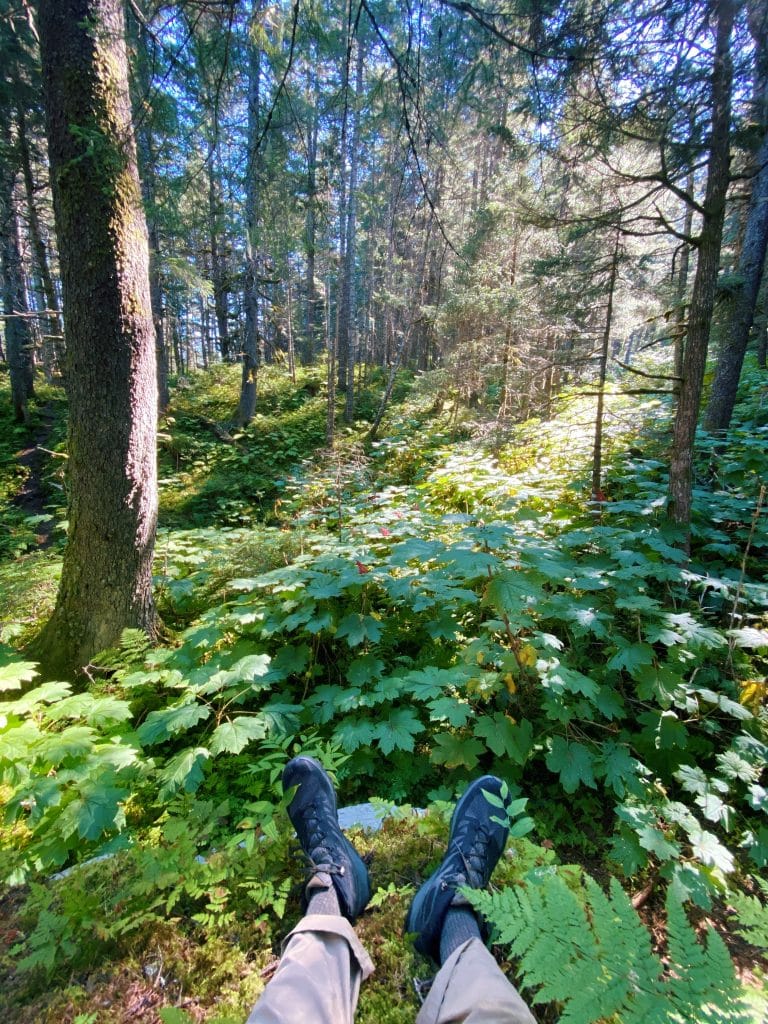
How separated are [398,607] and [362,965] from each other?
6.77ft

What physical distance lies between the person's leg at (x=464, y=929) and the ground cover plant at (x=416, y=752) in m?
0.14

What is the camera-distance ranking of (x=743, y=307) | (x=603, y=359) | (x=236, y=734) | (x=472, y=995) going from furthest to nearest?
(x=743, y=307) < (x=603, y=359) < (x=236, y=734) < (x=472, y=995)

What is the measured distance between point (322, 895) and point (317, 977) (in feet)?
0.98

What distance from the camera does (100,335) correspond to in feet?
9.29

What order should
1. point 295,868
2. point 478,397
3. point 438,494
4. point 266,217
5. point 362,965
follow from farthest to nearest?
point 478,397 < point 438,494 < point 266,217 < point 295,868 < point 362,965

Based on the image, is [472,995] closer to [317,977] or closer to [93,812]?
[317,977]

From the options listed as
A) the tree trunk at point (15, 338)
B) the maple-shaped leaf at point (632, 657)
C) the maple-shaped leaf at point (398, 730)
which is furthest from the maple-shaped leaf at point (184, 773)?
the tree trunk at point (15, 338)

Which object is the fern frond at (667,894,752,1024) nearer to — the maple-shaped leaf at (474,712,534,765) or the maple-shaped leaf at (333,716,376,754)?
the maple-shaped leaf at (474,712,534,765)

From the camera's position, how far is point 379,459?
978 cm

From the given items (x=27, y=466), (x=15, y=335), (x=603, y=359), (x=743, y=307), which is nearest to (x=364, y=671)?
(x=603, y=359)

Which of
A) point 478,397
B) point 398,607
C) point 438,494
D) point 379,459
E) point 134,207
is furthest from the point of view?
point 478,397

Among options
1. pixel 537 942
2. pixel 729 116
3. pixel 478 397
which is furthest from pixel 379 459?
pixel 537 942

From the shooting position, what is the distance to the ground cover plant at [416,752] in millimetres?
1435

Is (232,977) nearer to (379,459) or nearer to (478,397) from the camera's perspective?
(379,459)
